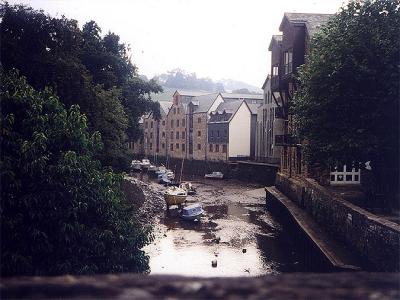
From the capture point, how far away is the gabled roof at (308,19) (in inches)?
1169

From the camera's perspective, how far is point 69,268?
1098cm

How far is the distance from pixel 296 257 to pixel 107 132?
13177 millimetres

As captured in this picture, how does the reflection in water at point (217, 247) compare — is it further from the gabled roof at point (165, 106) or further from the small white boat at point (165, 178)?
the gabled roof at point (165, 106)

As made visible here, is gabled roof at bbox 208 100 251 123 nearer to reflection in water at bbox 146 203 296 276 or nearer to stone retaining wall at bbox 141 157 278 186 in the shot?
stone retaining wall at bbox 141 157 278 186

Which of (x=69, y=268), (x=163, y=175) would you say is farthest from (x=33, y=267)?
(x=163, y=175)

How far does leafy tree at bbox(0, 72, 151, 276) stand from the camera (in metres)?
10.8

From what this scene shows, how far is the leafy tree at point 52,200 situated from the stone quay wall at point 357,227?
28.4 feet

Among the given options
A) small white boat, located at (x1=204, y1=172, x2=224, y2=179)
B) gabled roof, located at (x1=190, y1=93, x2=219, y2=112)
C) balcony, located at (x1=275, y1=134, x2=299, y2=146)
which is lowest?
small white boat, located at (x1=204, y1=172, x2=224, y2=179)

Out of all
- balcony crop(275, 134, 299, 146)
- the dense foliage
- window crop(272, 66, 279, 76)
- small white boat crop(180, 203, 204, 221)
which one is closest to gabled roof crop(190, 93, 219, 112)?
window crop(272, 66, 279, 76)

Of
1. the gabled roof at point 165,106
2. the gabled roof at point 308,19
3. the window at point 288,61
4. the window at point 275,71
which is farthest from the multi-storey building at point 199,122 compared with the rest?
the gabled roof at point 308,19

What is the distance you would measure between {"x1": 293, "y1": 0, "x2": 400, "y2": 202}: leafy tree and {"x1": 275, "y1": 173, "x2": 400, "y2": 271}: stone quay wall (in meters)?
2.78

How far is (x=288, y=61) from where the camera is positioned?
105 ft

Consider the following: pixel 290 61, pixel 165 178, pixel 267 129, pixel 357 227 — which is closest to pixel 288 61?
pixel 290 61

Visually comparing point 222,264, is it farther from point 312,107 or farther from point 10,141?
point 10,141
